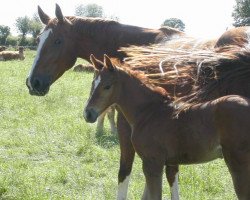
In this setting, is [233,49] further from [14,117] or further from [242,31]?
[14,117]

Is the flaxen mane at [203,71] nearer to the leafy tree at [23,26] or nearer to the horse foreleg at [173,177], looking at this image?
the horse foreleg at [173,177]

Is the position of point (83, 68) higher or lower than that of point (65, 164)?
lower

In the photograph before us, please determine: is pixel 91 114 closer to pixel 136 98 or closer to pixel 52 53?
pixel 136 98

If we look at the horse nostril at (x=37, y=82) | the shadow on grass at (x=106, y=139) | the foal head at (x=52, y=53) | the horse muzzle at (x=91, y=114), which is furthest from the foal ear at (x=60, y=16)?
the shadow on grass at (x=106, y=139)

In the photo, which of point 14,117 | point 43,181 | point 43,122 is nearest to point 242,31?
point 43,181

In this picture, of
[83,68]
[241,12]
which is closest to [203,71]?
[83,68]

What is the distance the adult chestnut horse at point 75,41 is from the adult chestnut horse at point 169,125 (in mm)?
1058

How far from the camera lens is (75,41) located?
15.7ft

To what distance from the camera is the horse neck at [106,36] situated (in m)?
4.71

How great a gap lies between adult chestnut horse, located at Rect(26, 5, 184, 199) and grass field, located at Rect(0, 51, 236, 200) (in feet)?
4.18

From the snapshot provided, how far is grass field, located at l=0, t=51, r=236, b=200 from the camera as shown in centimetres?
522

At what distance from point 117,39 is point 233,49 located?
155 cm

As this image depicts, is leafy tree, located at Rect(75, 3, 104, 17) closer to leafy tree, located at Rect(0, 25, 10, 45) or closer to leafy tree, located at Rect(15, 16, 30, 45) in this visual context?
leafy tree, located at Rect(15, 16, 30, 45)

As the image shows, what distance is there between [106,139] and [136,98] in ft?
13.9
